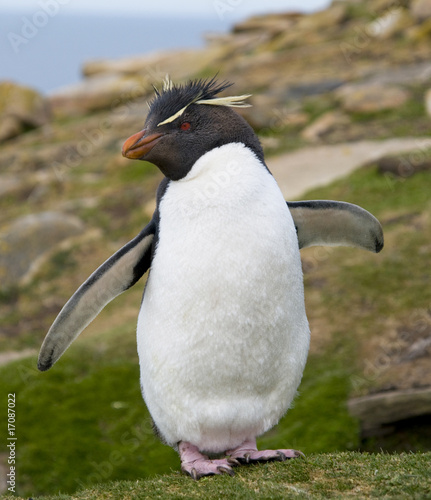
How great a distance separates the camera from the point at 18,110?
74.5ft

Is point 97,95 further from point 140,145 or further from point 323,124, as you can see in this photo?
point 140,145

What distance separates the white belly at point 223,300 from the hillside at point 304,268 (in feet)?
1.21

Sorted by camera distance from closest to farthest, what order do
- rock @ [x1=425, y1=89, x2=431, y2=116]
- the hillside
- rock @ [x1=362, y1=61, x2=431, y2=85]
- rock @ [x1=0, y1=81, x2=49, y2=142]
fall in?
1. the hillside
2. rock @ [x1=425, y1=89, x2=431, y2=116]
3. rock @ [x1=362, y1=61, x2=431, y2=85]
4. rock @ [x1=0, y1=81, x2=49, y2=142]

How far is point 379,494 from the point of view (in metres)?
3.42

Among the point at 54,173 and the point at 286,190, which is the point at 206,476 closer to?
the point at 286,190

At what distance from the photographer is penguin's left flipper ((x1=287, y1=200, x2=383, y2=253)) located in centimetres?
450

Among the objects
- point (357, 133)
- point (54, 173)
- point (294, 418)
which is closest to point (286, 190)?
point (357, 133)

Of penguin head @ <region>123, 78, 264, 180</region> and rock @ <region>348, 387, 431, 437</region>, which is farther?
rock @ <region>348, 387, 431, 437</region>

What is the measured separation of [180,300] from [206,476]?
95 cm

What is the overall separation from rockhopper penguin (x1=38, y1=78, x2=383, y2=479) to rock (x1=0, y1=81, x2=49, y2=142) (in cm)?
1939

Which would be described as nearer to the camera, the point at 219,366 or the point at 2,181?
the point at 219,366

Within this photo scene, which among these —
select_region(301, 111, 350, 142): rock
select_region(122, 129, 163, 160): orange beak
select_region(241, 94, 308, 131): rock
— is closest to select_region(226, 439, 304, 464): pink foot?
select_region(122, 129, 163, 160): orange beak

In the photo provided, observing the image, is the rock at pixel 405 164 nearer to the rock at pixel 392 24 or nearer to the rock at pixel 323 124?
the rock at pixel 323 124

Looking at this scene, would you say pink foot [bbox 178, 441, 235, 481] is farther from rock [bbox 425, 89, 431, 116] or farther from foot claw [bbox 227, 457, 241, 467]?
rock [bbox 425, 89, 431, 116]
